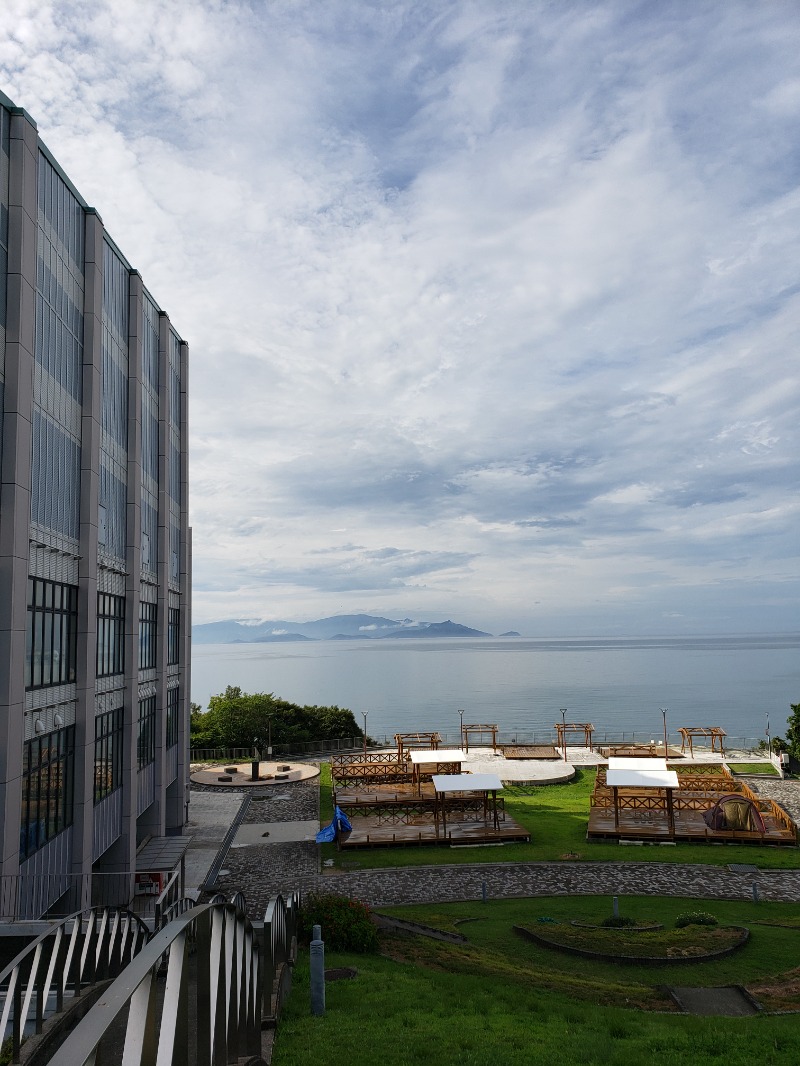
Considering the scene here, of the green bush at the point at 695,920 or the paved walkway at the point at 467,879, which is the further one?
the paved walkway at the point at 467,879

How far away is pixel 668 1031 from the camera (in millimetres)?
13055

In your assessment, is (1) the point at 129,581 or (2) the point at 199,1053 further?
(1) the point at 129,581

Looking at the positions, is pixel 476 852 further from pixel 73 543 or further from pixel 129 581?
pixel 73 543

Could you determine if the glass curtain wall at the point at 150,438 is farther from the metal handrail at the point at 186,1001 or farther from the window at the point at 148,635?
the metal handrail at the point at 186,1001

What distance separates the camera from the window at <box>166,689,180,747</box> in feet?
129

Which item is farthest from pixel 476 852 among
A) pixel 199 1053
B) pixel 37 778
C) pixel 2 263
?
pixel 199 1053

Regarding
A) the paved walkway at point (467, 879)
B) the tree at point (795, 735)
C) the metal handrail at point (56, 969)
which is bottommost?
the paved walkway at point (467, 879)

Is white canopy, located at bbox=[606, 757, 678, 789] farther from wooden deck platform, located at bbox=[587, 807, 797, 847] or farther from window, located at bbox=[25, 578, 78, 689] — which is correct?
window, located at bbox=[25, 578, 78, 689]

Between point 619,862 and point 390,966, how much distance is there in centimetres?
1753

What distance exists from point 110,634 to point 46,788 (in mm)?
7830

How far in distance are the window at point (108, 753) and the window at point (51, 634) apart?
3.58m

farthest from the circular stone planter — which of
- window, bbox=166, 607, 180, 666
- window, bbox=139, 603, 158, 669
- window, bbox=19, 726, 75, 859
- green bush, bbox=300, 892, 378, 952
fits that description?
window, bbox=166, 607, 180, 666

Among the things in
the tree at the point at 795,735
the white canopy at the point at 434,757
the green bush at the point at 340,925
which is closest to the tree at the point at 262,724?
the white canopy at the point at 434,757

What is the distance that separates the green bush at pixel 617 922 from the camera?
76.7ft
